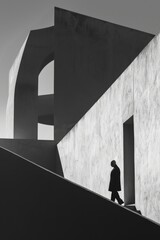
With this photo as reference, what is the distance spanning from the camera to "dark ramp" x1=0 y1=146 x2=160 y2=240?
2922mm

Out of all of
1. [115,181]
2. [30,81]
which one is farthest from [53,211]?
[30,81]

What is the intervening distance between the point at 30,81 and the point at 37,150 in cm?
372

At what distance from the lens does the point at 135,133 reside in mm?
9492

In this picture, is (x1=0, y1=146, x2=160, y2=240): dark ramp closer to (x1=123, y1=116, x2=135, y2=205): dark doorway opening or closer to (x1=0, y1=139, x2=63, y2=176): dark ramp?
(x1=123, y1=116, x2=135, y2=205): dark doorway opening

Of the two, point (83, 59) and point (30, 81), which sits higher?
point (83, 59)

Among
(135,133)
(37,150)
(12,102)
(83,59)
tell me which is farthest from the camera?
(12,102)

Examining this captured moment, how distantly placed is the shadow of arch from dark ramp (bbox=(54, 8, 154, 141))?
4.29ft

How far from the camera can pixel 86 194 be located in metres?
3.06

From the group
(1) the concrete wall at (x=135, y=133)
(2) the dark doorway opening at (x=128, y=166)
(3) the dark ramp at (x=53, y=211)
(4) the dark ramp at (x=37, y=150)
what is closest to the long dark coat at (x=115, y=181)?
(1) the concrete wall at (x=135, y=133)

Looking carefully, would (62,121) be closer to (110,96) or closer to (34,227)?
(110,96)

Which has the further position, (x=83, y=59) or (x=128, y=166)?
(x=83, y=59)

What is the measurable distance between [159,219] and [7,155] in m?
4.87

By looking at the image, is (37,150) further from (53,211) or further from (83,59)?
(53,211)

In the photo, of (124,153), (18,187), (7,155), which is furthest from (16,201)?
(124,153)
